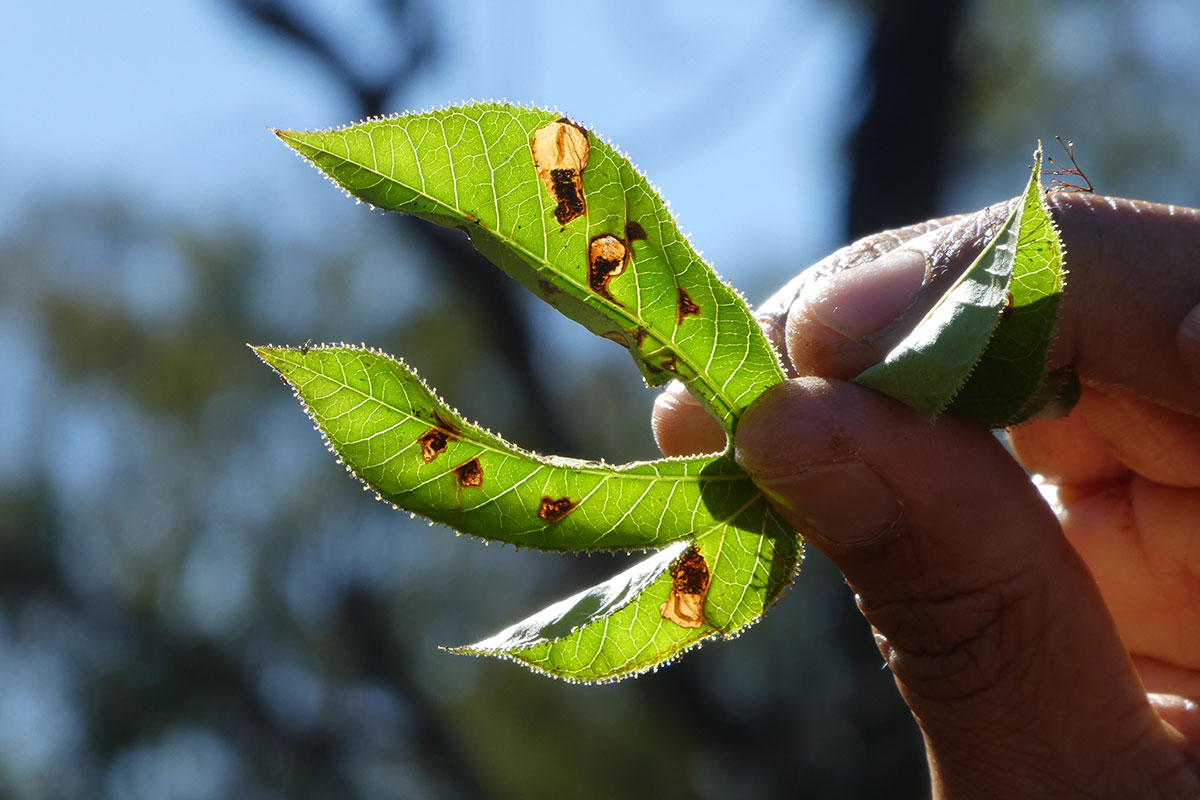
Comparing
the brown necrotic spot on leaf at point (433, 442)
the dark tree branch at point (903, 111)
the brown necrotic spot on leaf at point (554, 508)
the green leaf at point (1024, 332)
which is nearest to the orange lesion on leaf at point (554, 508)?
the brown necrotic spot on leaf at point (554, 508)

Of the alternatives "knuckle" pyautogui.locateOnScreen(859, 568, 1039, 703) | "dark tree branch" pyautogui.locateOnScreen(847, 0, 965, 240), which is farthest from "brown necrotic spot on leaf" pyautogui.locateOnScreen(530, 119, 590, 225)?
"dark tree branch" pyautogui.locateOnScreen(847, 0, 965, 240)

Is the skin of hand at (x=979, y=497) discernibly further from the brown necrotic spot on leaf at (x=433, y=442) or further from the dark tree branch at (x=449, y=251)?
the dark tree branch at (x=449, y=251)

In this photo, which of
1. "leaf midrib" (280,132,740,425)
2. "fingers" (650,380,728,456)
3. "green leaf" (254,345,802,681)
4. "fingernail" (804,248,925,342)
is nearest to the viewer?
"leaf midrib" (280,132,740,425)

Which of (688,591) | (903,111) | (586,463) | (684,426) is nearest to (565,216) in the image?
(586,463)

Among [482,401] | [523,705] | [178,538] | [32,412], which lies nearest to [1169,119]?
[482,401]

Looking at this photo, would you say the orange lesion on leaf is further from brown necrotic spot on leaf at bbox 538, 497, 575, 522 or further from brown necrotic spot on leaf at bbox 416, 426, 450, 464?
brown necrotic spot on leaf at bbox 416, 426, 450, 464

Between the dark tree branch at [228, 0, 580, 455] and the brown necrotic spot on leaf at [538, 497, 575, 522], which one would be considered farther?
the dark tree branch at [228, 0, 580, 455]

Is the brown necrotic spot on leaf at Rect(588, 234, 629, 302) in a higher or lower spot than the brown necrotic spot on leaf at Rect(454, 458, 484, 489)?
higher

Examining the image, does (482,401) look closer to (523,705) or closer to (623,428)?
(623,428)
